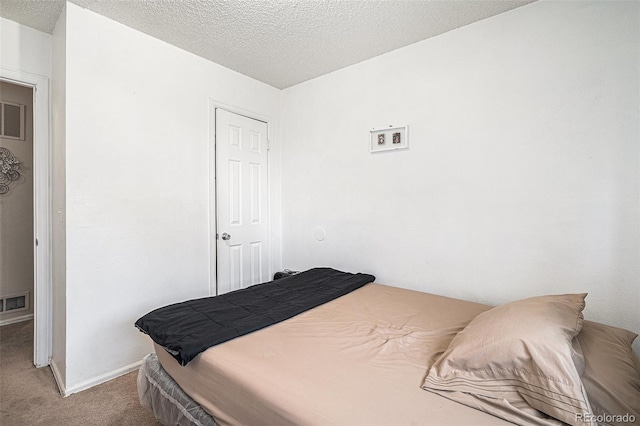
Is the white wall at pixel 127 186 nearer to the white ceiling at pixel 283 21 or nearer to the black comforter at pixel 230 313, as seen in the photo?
the white ceiling at pixel 283 21

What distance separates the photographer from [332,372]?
3.70ft

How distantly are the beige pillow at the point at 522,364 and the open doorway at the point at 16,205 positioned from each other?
4.00 metres

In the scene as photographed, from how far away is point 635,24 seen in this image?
157 centimetres

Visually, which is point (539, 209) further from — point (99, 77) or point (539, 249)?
point (99, 77)

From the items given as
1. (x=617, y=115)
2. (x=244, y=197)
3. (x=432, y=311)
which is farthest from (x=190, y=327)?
(x=617, y=115)

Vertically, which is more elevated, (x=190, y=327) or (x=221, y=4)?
(x=221, y=4)

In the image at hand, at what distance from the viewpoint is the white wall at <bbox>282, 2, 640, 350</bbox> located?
1.63 m

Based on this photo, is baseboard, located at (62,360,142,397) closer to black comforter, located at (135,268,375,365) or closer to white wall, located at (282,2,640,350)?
black comforter, located at (135,268,375,365)

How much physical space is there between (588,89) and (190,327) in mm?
2572

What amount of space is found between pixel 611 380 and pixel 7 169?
15.8 feet

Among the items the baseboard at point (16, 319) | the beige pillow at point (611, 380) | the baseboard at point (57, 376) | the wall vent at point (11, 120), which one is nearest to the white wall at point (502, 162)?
the beige pillow at point (611, 380)

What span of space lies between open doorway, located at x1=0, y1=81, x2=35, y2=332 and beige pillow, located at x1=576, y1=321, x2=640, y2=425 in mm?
4381

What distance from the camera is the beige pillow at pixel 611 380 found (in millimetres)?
857

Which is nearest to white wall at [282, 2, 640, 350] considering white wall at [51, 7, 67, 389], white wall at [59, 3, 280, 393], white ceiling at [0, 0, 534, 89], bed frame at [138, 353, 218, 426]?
white ceiling at [0, 0, 534, 89]
